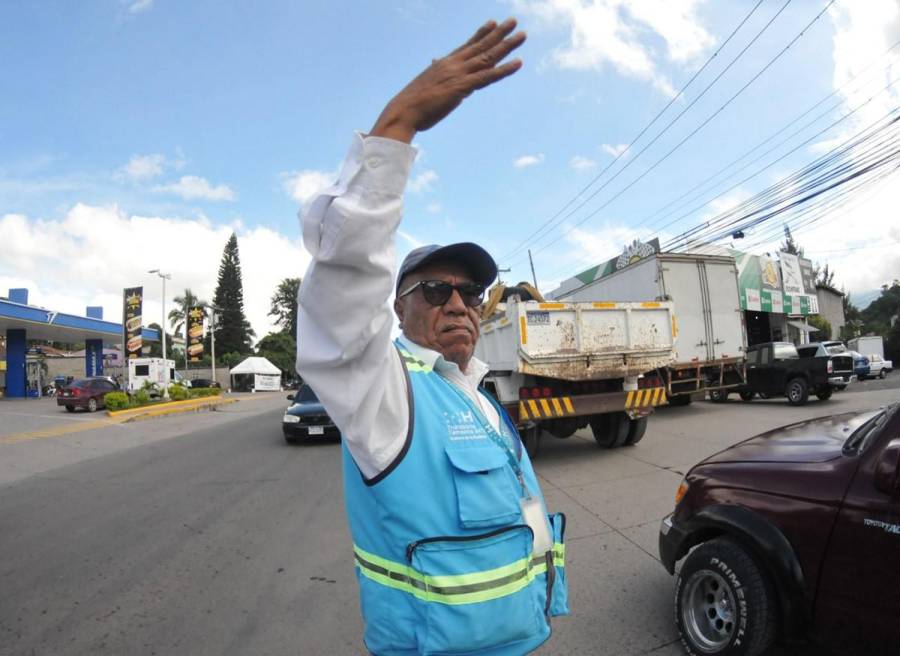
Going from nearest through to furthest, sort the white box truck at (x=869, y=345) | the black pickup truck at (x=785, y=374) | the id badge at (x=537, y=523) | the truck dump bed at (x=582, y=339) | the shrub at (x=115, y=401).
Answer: the id badge at (x=537, y=523), the truck dump bed at (x=582, y=339), the black pickup truck at (x=785, y=374), the shrub at (x=115, y=401), the white box truck at (x=869, y=345)

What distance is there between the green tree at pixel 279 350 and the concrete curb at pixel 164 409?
1479 inches

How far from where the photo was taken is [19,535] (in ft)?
17.6

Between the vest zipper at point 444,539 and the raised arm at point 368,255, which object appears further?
the vest zipper at point 444,539

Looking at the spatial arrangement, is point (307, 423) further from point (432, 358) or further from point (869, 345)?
point (869, 345)

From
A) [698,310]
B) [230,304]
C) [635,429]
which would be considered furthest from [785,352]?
[230,304]

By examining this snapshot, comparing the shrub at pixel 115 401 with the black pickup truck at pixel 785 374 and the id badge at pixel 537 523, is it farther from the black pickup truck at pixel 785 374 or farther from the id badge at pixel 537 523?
the id badge at pixel 537 523

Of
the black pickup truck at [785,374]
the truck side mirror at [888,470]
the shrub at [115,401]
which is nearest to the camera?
the truck side mirror at [888,470]

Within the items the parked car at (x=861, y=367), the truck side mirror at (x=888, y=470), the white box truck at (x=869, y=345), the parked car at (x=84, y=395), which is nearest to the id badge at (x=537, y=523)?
the truck side mirror at (x=888, y=470)

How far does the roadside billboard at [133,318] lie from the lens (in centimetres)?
2873

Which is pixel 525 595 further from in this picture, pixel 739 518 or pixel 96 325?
pixel 96 325

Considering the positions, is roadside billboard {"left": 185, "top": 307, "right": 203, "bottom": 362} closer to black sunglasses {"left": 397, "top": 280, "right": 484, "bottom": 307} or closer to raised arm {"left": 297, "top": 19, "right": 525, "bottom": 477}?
black sunglasses {"left": 397, "top": 280, "right": 484, "bottom": 307}

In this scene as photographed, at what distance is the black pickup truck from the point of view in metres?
12.9

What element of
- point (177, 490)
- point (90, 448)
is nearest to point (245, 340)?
point (90, 448)

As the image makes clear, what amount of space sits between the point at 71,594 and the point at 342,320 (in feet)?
14.4
